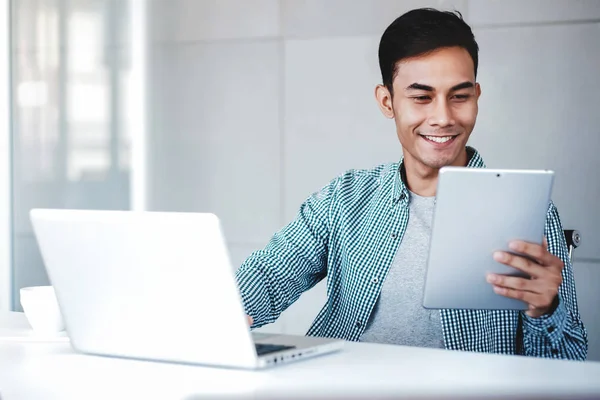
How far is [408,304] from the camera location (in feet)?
7.15

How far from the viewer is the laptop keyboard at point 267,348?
147 cm

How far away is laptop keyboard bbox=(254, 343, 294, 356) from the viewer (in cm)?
147

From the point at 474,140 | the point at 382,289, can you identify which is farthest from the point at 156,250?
the point at 474,140

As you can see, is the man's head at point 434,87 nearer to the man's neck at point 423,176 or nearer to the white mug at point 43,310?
the man's neck at point 423,176

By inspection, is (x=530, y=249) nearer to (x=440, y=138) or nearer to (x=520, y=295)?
(x=520, y=295)

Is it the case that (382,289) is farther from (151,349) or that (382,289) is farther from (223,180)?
(223,180)

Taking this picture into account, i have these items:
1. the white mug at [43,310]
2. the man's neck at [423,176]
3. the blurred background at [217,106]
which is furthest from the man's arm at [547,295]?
the blurred background at [217,106]

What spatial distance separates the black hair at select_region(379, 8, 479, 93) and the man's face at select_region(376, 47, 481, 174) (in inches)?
0.8

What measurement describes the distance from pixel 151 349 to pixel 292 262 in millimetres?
896

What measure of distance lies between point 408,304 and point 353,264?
0.73 ft

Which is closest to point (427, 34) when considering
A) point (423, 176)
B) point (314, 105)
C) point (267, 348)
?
point (423, 176)

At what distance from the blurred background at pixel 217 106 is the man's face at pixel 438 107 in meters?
1.17

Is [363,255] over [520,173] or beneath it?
beneath

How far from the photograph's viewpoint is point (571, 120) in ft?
11.0
